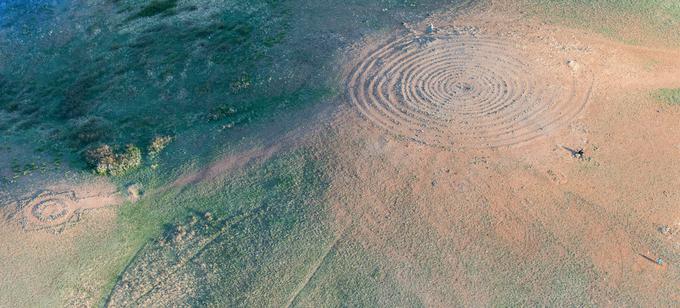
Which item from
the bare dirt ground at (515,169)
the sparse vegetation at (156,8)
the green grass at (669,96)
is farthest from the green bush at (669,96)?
the sparse vegetation at (156,8)

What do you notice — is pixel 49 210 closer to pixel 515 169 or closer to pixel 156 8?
pixel 156 8

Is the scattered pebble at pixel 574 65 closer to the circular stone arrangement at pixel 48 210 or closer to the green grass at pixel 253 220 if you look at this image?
the green grass at pixel 253 220

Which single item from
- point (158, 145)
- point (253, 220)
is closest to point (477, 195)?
point (253, 220)

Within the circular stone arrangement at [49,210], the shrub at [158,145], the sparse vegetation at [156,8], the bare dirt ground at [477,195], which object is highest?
the sparse vegetation at [156,8]

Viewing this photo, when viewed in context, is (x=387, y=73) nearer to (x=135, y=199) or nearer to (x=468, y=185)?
(x=468, y=185)

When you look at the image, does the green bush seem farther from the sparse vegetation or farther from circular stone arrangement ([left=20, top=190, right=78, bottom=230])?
the sparse vegetation

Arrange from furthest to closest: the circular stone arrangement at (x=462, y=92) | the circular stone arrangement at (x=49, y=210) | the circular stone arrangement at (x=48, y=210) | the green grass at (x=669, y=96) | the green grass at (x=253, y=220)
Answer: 1. the green grass at (x=669, y=96)
2. the circular stone arrangement at (x=462, y=92)
3. the circular stone arrangement at (x=49, y=210)
4. the circular stone arrangement at (x=48, y=210)
5. the green grass at (x=253, y=220)

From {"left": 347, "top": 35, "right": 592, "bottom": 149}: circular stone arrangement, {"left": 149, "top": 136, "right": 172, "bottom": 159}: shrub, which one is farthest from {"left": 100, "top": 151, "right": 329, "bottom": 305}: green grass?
{"left": 347, "top": 35, "right": 592, "bottom": 149}: circular stone arrangement
